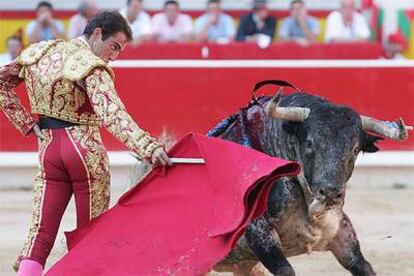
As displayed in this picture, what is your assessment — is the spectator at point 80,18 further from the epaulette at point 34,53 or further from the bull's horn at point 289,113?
the bull's horn at point 289,113

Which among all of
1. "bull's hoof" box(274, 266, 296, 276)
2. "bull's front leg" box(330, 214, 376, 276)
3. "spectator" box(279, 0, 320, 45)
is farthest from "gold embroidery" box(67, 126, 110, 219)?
"spectator" box(279, 0, 320, 45)

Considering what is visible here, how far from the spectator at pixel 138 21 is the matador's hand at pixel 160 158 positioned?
5.70m

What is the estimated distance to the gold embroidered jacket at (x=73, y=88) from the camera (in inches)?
159

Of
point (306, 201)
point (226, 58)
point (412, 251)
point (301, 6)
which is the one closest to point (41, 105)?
point (306, 201)

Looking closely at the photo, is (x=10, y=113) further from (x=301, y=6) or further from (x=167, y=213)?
(x=301, y=6)

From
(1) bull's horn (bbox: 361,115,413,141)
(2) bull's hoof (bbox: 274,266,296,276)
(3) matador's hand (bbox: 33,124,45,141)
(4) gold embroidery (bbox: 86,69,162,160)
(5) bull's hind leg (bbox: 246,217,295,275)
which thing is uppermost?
(4) gold embroidery (bbox: 86,69,162,160)

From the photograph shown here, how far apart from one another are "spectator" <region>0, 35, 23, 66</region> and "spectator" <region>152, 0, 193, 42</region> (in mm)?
1136

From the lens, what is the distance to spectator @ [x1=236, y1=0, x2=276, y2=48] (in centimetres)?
1005

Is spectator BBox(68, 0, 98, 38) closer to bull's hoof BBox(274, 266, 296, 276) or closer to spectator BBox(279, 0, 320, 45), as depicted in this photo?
spectator BBox(279, 0, 320, 45)

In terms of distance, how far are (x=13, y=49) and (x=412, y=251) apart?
444cm

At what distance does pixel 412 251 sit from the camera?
6.60 metres

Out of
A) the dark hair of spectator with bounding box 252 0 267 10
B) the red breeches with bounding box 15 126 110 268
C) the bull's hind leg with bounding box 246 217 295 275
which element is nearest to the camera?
the red breeches with bounding box 15 126 110 268

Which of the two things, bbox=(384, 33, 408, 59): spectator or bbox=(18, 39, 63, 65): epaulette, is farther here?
bbox=(384, 33, 408, 59): spectator

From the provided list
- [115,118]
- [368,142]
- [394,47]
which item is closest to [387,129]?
[368,142]
